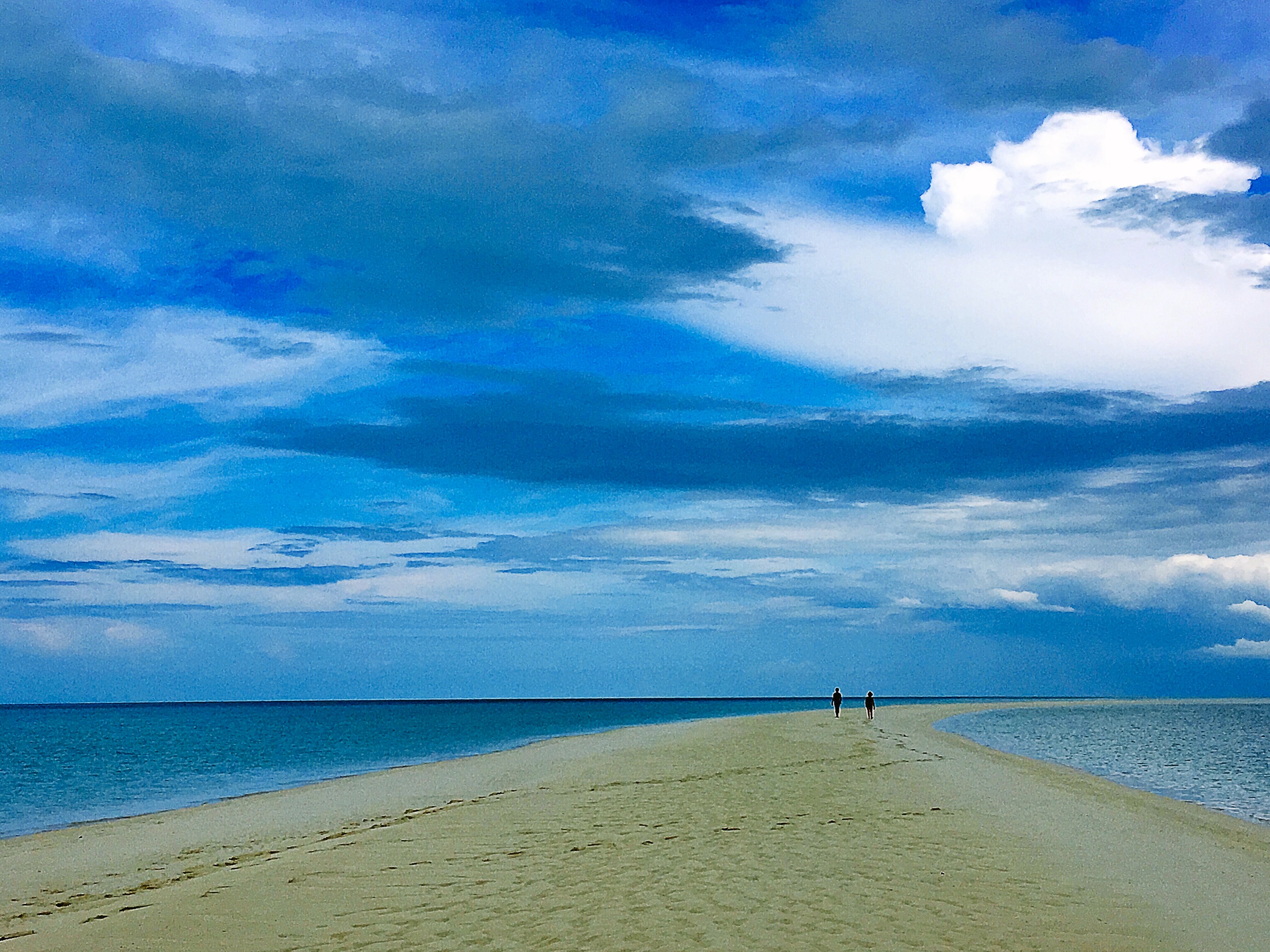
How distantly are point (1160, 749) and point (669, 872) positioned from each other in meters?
46.5

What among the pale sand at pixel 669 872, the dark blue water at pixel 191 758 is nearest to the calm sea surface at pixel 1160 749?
the pale sand at pixel 669 872

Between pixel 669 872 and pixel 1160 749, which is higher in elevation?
pixel 669 872

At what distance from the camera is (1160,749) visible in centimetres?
5028

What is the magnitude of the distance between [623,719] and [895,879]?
11139cm

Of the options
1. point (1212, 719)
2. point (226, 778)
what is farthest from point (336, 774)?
point (1212, 719)

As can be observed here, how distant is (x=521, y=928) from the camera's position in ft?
36.2

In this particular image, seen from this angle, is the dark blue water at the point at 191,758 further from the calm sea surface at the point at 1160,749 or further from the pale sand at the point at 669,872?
the calm sea surface at the point at 1160,749

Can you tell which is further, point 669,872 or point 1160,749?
point 1160,749

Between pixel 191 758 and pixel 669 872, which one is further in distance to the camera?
pixel 191 758

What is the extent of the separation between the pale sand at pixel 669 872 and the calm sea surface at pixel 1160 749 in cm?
515

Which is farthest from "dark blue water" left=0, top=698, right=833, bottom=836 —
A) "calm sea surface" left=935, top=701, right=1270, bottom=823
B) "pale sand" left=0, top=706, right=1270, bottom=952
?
"calm sea surface" left=935, top=701, right=1270, bottom=823

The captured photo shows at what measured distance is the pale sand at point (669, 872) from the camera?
11055 millimetres

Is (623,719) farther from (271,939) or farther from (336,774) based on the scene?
(271,939)

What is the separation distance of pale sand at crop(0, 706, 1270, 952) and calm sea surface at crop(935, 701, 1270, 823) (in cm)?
515
